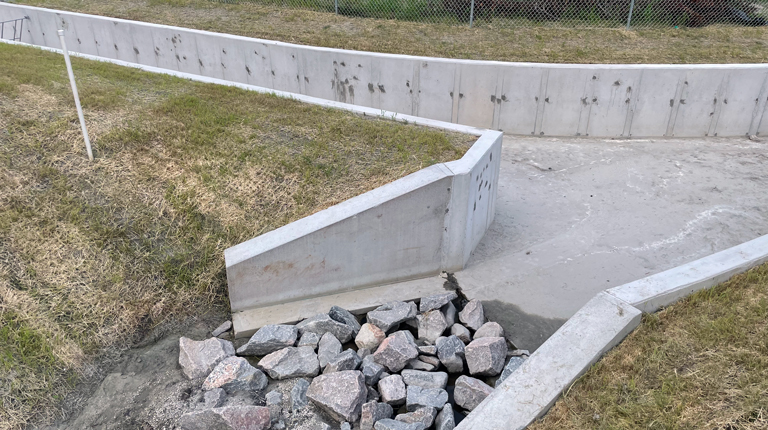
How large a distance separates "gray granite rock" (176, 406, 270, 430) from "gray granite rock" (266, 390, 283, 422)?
131 mm

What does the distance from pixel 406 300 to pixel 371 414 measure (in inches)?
63.6

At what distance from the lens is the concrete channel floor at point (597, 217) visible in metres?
5.74

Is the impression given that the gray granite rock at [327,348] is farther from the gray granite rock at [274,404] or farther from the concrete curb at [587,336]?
the concrete curb at [587,336]

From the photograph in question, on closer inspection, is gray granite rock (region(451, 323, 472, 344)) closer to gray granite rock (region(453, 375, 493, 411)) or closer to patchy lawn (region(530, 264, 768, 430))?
gray granite rock (region(453, 375, 493, 411))

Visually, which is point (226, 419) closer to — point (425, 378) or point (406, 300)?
point (425, 378)

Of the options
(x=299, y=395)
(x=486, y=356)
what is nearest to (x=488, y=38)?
(x=486, y=356)

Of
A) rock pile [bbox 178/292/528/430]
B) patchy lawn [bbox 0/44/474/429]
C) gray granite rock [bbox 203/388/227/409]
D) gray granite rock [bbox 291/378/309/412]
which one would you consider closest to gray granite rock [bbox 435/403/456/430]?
rock pile [bbox 178/292/528/430]

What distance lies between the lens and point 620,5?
1222 centimetres

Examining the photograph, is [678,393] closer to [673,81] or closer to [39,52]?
[673,81]

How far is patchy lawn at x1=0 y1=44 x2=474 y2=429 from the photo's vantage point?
193 inches

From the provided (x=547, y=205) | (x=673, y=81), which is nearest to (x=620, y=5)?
(x=673, y=81)

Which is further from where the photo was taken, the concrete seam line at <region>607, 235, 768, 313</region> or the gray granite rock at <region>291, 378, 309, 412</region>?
the gray granite rock at <region>291, 378, 309, 412</region>

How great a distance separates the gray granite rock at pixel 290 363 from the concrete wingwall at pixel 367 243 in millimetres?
840

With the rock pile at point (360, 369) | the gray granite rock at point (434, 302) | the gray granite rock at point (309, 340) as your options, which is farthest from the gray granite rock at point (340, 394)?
the gray granite rock at point (434, 302)
